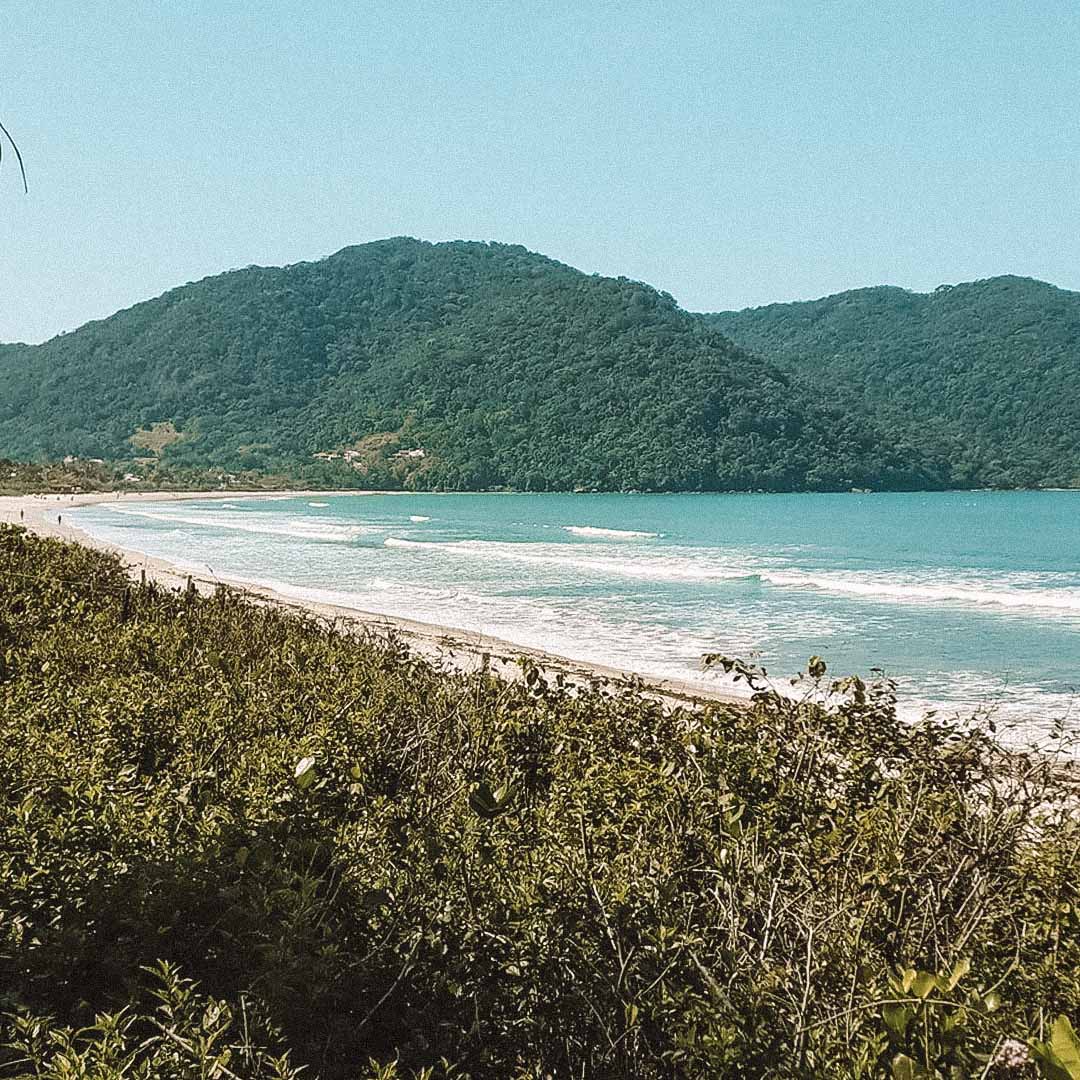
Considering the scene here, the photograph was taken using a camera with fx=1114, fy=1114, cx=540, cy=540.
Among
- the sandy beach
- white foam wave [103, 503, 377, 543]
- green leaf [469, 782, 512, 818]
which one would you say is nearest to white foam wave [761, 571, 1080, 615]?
the sandy beach

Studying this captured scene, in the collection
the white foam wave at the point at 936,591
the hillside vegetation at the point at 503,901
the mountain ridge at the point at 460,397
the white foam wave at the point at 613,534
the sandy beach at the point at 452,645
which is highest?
the mountain ridge at the point at 460,397

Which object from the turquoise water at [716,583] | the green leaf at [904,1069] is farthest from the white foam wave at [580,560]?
the green leaf at [904,1069]

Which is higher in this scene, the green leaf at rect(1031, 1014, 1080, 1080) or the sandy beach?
the green leaf at rect(1031, 1014, 1080, 1080)

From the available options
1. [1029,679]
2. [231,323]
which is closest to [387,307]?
[231,323]

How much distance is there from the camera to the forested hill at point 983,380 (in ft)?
487

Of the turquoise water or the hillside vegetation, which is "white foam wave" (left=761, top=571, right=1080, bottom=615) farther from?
the hillside vegetation

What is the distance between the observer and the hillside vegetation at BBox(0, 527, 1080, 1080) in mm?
2354

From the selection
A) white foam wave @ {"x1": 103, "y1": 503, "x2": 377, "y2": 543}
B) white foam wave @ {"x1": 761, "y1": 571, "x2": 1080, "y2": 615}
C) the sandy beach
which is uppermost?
the sandy beach

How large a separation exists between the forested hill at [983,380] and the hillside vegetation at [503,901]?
14725 cm

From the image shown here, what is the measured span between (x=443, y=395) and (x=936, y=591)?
134095 millimetres

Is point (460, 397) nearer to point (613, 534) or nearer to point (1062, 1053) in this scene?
point (613, 534)

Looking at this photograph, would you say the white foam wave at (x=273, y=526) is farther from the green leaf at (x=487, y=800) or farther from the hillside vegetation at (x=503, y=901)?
the green leaf at (x=487, y=800)

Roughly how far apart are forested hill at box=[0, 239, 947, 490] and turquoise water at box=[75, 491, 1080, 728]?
6178 centimetres

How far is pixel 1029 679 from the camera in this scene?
1656 centimetres
